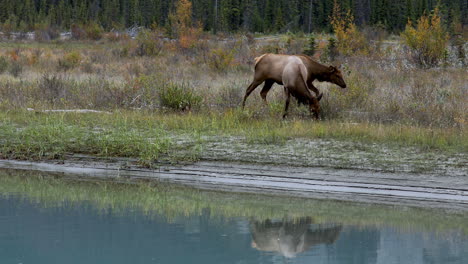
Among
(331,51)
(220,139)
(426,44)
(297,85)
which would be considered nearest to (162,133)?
(220,139)

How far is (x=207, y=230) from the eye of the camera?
8.13m

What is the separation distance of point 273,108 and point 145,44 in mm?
22996

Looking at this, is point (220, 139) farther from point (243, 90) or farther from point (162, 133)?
point (243, 90)

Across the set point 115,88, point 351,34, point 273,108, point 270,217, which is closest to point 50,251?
point 270,217

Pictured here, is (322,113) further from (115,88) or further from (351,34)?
(351,34)

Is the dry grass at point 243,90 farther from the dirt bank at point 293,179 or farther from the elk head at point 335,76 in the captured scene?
the dirt bank at point 293,179

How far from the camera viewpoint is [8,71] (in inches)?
1001

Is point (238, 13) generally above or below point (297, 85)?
above

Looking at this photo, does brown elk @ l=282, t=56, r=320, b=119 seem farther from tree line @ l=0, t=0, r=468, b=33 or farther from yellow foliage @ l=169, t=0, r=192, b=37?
tree line @ l=0, t=0, r=468, b=33

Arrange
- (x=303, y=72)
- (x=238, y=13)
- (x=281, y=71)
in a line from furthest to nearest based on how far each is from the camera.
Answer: (x=238, y=13) < (x=281, y=71) < (x=303, y=72)

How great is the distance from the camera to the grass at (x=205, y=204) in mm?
8648

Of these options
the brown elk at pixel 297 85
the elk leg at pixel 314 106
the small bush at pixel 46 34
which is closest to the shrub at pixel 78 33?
the small bush at pixel 46 34

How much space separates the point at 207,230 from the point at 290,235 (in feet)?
3.09

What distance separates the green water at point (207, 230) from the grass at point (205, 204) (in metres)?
0.01
